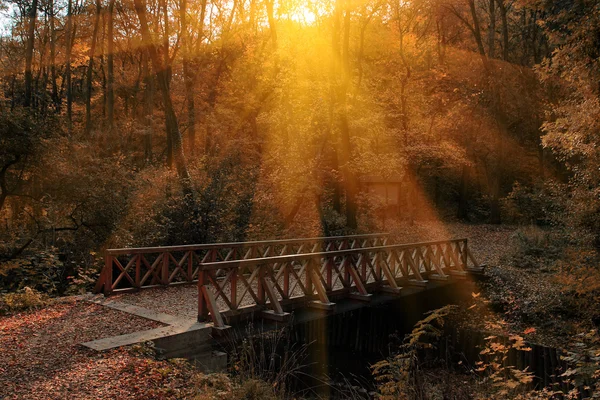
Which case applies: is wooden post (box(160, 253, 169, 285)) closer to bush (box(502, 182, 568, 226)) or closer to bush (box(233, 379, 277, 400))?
bush (box(233, 379, 277, 400))

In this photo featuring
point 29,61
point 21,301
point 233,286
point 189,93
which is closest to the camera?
point 233,286

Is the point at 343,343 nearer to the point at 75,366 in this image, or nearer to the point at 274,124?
the point at 75,366

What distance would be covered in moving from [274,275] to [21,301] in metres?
4.42

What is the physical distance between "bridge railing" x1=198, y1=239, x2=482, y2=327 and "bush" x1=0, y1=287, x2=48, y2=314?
2.96 m

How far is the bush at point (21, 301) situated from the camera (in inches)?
333

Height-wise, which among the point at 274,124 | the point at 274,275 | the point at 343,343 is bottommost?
the point at 343,343

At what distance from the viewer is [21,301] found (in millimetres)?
8641

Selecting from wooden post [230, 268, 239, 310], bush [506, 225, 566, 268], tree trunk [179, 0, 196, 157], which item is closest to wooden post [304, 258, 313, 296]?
wooden post [230, 268, 239, 310]

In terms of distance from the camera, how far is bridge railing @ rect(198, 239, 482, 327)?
306 inches

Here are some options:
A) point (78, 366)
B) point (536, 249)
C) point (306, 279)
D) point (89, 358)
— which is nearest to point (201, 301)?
point (89, 358)

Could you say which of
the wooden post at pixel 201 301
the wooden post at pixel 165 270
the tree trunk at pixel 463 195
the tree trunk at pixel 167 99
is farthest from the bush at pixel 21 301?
the tree trunk at pixel 463 195

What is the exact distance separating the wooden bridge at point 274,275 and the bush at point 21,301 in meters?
1.17

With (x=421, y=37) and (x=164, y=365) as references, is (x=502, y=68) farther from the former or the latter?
(x=164, y=365)

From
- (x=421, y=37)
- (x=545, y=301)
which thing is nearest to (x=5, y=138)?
(x=545, y=301)
